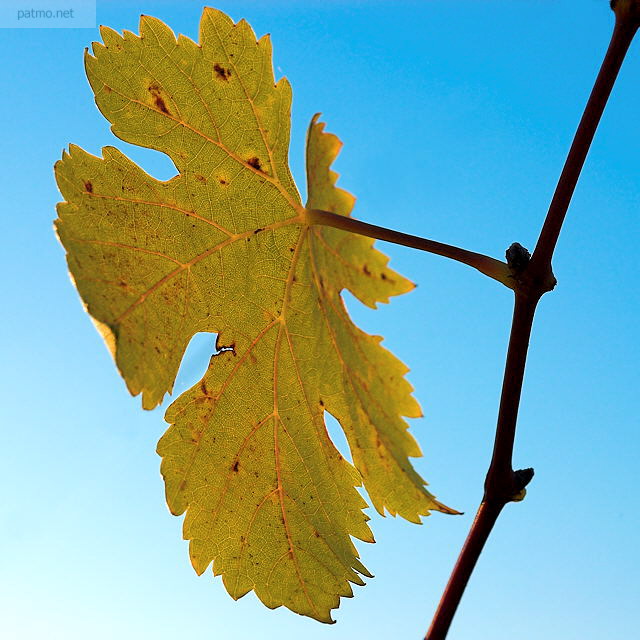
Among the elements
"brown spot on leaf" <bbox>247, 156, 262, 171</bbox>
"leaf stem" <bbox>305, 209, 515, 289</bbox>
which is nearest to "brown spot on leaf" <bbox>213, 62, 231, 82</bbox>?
"brown spot on leaf" <bbox>247, 156, 262, 171</bbox>

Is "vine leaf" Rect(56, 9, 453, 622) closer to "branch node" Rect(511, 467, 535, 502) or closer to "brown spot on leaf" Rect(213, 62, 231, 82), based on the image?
"brown spot on leaf" Rect(213, 62, 231, 82)

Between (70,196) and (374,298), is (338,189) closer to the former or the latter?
(374,298)

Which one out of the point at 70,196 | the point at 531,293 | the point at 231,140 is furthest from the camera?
the point at 231,140

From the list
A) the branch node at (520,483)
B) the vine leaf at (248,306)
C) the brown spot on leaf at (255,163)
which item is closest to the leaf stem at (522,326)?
the branch node at (520,483)

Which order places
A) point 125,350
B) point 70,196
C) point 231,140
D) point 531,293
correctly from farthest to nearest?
point 231,140 → point 70,196 → point 125,350 → point 531,293

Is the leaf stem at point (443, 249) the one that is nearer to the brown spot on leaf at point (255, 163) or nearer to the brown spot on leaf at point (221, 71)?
the brown spot on leaf at point (255, 163)

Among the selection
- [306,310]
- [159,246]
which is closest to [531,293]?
[306,310]
